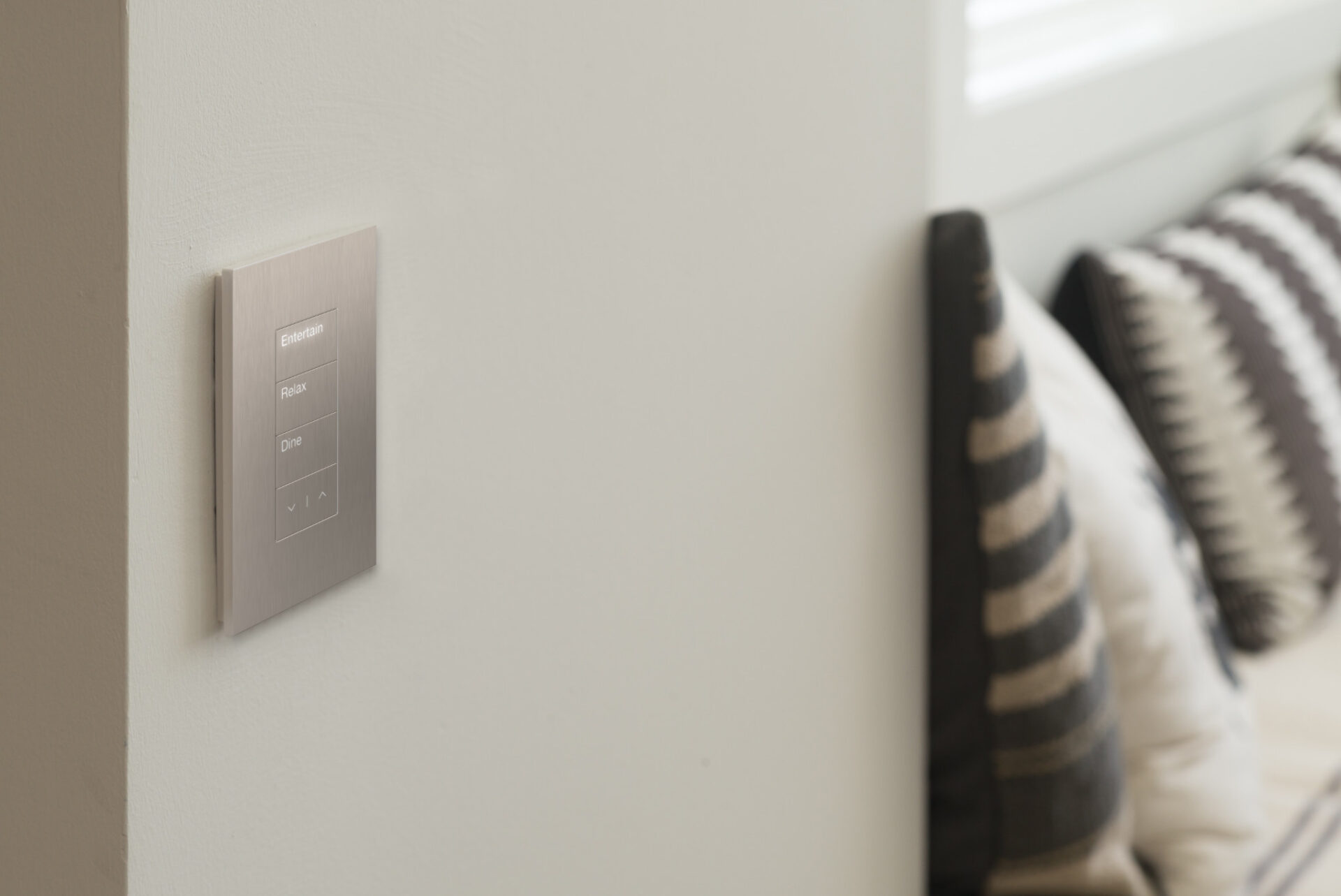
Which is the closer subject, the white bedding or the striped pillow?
the striped pillow

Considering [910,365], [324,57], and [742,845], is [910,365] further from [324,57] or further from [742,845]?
[324,57]

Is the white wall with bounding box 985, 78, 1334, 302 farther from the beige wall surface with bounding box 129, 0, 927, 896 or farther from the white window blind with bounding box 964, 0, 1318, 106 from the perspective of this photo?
the beige wall surface with bounding box 129, 0, 927, 896

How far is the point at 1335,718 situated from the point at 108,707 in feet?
4.34

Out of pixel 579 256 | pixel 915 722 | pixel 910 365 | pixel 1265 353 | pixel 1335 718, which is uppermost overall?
pixel 579 256

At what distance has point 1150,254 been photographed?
5.43 feet

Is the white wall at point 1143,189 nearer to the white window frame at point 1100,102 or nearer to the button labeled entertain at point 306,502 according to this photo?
the white window frame at point 1100,102

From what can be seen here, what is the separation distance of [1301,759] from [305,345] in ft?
3.97

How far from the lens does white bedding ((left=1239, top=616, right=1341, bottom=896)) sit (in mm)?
1229

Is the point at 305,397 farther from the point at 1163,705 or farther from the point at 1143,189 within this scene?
the point at 1143,189

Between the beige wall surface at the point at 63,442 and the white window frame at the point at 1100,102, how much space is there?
3.04 feet


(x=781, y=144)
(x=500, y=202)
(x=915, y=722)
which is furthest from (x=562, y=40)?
(x=915, y=722)

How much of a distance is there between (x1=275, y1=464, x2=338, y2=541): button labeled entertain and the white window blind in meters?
1.09

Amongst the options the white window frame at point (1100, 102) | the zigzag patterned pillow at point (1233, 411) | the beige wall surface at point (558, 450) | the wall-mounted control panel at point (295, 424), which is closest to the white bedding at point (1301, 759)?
the zigzag patterned pillow at point (1233, 411)

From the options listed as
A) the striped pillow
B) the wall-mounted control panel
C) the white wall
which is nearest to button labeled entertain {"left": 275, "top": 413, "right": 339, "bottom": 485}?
the wall-mounted control panel
